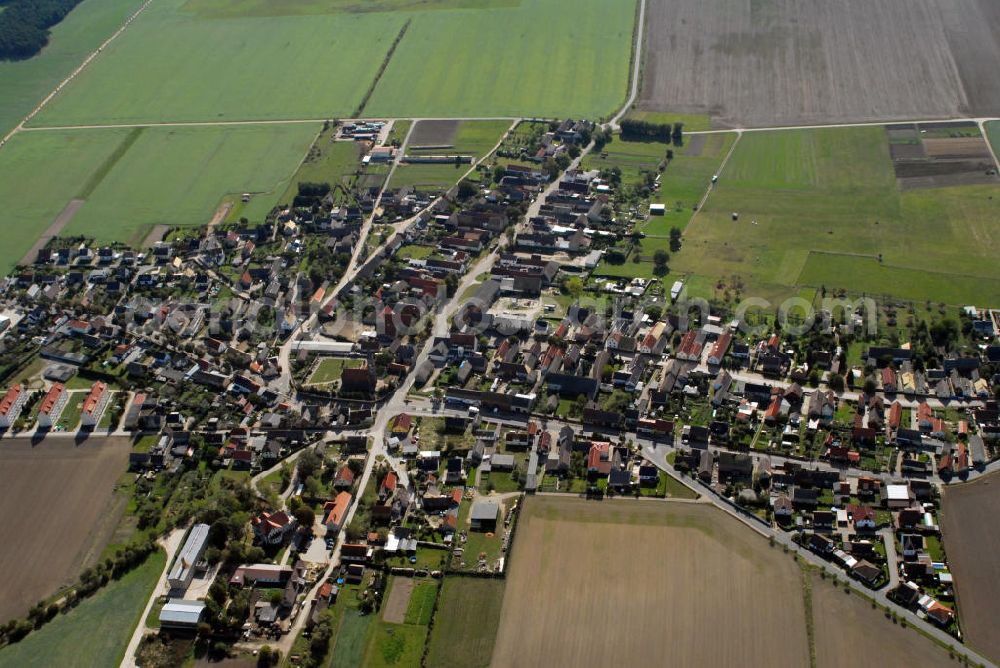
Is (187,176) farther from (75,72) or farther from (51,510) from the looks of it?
(51,510)

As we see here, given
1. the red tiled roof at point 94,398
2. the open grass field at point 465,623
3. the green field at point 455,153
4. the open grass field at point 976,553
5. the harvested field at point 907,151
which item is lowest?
the harvested field at point 907,151

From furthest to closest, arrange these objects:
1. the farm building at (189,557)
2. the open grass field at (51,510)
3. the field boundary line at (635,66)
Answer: the field boundary line at (635,66), the open grass field at (51,510), the farm building at (189,557)

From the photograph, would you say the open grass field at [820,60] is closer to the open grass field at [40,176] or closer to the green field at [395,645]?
the open grass field at [40,176]

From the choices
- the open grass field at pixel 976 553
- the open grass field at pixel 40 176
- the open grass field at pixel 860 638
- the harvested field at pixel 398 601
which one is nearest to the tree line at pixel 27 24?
the open grass field at pixel 40 176

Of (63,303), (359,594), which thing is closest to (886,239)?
(359,594)

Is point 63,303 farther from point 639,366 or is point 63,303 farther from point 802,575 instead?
point 802,575

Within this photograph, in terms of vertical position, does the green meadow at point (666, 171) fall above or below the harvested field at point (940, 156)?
above
